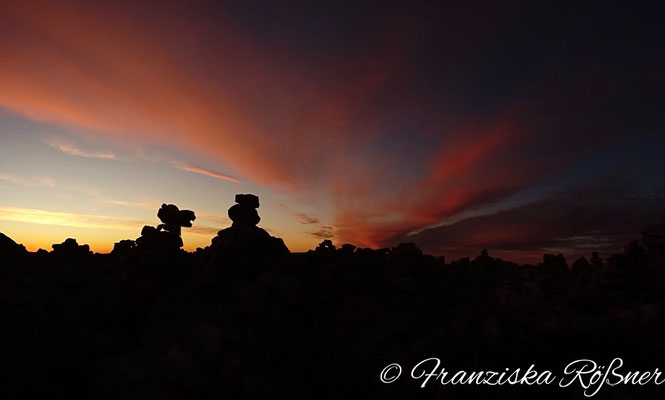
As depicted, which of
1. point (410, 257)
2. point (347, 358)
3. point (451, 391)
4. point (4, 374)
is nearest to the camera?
point (4, 374)

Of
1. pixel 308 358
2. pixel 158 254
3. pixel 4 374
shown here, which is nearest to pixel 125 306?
pixel 158 254

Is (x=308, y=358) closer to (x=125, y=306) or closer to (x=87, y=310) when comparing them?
(x=125, y=306)

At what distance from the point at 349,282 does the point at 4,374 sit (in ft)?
111

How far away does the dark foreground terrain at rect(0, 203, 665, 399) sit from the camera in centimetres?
2380

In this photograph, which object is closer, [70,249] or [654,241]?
[654,241]

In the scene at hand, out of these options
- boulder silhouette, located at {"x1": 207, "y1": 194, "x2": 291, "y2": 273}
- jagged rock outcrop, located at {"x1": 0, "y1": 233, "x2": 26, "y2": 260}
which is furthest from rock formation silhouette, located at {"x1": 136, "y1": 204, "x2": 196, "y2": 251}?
jagged rock outcrop, located at {"x1": 0, "y1": 233, "x2": 26, "y2": 260}

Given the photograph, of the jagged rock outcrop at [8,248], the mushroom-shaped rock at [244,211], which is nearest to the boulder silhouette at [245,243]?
the mushroom-shaped rock at [244,211]

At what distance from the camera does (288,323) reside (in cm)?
3525

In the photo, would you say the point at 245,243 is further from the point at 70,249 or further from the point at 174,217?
the point at 70,249

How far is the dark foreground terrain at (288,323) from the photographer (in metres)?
23.8

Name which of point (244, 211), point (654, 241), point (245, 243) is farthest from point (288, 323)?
point (654, 241)

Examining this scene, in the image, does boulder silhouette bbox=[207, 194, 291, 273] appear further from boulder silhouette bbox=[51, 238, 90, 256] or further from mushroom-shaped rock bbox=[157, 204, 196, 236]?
boulder silhouette bbox=[51, 238, 90, 256]

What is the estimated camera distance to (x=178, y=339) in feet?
92.4

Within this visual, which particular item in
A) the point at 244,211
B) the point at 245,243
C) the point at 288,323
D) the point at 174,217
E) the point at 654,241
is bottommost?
the point at 288,323
